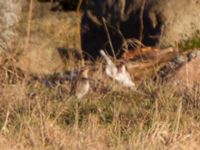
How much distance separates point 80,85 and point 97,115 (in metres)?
1.18

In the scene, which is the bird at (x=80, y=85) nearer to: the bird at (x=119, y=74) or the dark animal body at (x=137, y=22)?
the bird at (x=119, y=74)

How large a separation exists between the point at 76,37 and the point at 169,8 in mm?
1789

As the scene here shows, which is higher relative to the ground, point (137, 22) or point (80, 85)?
point (137, 22)

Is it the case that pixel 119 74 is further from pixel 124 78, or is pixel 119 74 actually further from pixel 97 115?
pixel 97 115

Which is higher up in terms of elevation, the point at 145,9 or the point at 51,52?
the point at 145,9

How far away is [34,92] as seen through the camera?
7.69 meters

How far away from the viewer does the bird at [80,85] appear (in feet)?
25.6

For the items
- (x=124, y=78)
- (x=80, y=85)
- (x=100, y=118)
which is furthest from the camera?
(x=124, y=78)

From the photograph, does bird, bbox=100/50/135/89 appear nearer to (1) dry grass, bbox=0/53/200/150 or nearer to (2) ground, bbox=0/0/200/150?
(2) ground, bbox=0/0/200/150

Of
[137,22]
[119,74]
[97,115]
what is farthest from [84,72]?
[137,22]

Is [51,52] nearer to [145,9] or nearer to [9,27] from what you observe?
[9,27]

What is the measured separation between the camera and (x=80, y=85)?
313 inches

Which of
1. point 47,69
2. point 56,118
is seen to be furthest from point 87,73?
point 47,69

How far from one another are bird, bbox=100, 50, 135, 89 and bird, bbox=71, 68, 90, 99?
0.98ft
